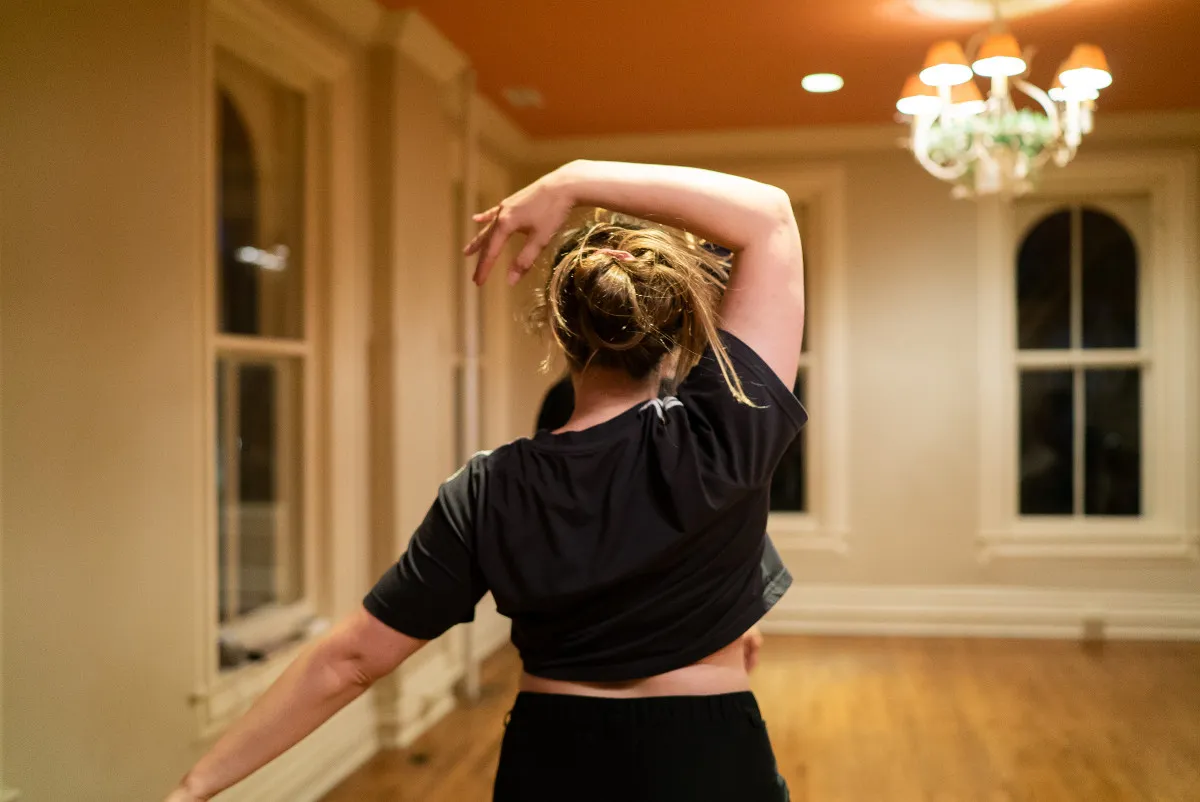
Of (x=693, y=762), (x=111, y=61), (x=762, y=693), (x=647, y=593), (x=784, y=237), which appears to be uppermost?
(x=111, y=61)

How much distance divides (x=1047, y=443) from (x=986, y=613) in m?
1.00

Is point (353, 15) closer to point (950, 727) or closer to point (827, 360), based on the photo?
point (827, 360)

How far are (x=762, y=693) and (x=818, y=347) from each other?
6.91 feet

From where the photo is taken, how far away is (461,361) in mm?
5094

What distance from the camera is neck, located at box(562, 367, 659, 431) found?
1.06m

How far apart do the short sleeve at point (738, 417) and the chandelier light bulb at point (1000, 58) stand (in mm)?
2916

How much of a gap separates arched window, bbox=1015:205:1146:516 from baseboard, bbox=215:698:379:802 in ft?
12.6

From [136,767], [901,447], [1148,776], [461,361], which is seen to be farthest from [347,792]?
[901,447]

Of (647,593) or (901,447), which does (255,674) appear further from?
(901,447)

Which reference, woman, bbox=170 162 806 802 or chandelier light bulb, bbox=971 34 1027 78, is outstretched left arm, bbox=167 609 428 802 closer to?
woman, bbox=170 162 806 802

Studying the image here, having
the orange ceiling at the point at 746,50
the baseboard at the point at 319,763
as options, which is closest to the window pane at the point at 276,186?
the orange ceiling at the point at 746,50

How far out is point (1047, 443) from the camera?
592 cm

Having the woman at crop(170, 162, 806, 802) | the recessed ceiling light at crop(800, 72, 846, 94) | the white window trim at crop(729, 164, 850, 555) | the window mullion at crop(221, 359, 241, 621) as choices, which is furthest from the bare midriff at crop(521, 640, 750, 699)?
the white window trim at crop(729, 164, 850, 555)

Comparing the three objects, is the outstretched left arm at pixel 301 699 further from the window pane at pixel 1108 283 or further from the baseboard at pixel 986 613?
the window pane at pixel 1108 283
